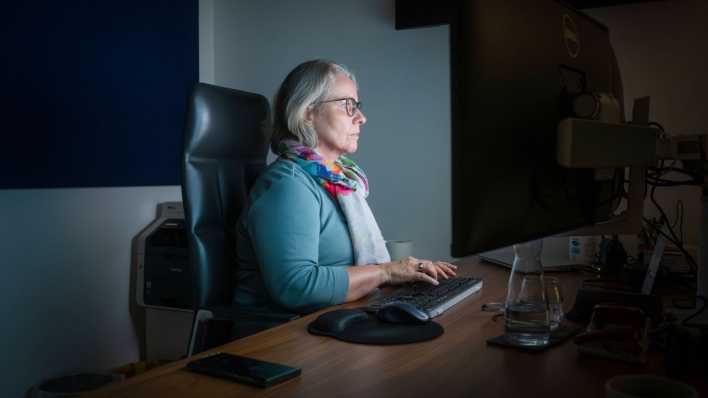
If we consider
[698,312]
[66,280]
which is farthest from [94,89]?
[698,312]

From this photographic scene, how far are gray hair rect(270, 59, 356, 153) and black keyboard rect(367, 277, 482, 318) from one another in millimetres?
564

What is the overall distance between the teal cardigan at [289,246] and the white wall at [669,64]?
127 cm

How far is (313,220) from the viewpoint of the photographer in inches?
61.4

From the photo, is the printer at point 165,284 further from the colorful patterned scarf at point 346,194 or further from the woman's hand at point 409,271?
the woman's hand at point 409,271

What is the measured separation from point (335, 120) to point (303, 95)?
0.12 metres

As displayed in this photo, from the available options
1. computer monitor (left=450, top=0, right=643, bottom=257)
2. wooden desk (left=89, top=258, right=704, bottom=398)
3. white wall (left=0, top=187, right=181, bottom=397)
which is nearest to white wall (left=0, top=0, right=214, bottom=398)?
white wall (left=0, top=187, right=181, bottom=397)

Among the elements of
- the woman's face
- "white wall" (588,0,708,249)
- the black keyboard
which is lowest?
the black keyboard

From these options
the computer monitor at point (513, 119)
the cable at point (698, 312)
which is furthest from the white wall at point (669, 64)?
the computer monitor at point (513, 119)

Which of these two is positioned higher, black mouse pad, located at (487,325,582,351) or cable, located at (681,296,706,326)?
cable, located at (681,296,706,326)

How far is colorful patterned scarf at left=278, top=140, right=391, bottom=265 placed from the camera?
5.66 feet

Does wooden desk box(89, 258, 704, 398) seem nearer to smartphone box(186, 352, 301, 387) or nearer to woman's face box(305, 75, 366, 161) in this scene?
smartphone box(186, 352, 301, 387)

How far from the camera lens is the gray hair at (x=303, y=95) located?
72.1 inches

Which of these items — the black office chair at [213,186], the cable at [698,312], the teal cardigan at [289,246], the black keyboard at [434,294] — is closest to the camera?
the cable at [698,312]

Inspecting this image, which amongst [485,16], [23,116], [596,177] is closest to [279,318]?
[596,177]
